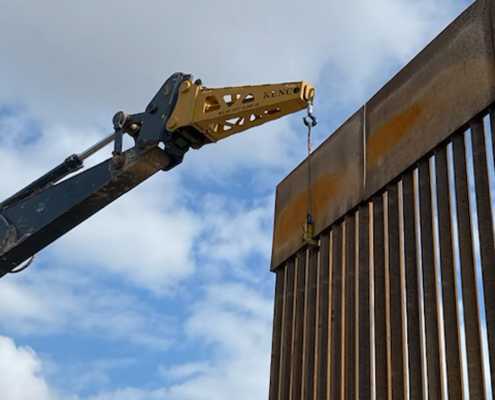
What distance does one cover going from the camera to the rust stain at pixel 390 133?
1450 centimetres

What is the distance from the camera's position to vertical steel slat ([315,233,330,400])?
15.3m

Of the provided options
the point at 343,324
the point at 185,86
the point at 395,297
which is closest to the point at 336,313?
the point at 343,324

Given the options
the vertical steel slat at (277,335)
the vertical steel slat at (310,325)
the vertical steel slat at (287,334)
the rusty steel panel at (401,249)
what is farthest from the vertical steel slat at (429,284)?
the vertical steel slat at (277,335)

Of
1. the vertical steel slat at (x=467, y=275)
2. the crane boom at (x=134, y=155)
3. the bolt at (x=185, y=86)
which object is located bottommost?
the vertical steel slat at (x=467, y=275)

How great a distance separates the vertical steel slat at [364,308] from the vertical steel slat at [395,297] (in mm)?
613

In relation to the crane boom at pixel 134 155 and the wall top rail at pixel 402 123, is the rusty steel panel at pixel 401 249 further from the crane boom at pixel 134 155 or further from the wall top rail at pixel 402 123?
the crane boom at pixel 134 155

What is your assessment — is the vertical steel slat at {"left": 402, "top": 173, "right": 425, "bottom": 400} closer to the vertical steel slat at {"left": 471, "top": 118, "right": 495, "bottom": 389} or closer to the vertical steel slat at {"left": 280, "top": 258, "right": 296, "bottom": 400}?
the vertical steel slat at {"left": 471, "top": 118, "right": 495, "bottom": 389}

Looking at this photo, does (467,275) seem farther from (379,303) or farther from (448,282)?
(379,303)

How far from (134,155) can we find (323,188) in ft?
12.7

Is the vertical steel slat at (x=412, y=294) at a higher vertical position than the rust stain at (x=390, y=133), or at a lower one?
lower

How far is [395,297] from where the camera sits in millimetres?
13938

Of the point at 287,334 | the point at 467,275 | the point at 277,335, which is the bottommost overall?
the point at 467,275

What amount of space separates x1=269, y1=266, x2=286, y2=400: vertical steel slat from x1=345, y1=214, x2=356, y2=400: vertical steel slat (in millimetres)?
2495

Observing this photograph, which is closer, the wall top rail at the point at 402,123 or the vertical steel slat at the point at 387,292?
→ the wall top rail at the point at 402,123
